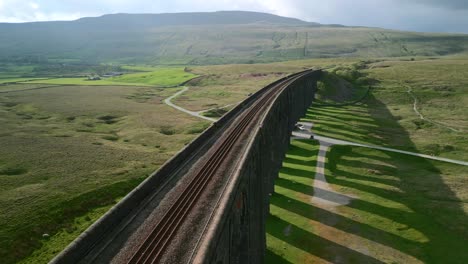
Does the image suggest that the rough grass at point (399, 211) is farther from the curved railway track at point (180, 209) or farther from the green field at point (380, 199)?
the curved railway track at point (180, 209)

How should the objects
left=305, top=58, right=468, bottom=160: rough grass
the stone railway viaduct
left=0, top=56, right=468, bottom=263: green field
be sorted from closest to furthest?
1. the stone railway viaduct
2. left=0, top=56, right=468, bottom=263: green field
3. left=305, top=58, right=468, bottom=160: rough grass

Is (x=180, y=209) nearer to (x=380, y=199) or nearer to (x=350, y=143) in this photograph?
(x=380, y=199)

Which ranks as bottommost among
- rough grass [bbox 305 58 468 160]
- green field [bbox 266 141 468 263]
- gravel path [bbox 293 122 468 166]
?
green field [bbox 266 141 468 263]

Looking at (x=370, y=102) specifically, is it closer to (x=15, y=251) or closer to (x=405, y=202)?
(x=405, y=202)

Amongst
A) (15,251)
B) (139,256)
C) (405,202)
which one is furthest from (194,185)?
(405,202)

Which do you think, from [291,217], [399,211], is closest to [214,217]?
[291,217]

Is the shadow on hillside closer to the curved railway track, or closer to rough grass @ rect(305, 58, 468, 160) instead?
the curved railway track

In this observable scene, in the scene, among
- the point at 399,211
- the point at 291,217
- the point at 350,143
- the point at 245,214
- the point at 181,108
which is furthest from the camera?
the point at 181,108

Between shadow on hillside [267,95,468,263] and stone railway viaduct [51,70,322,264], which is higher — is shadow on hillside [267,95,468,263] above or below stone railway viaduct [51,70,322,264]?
below

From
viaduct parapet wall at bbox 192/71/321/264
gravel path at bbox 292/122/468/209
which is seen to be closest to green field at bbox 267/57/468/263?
gravel path at bbox 292/122/468/209
